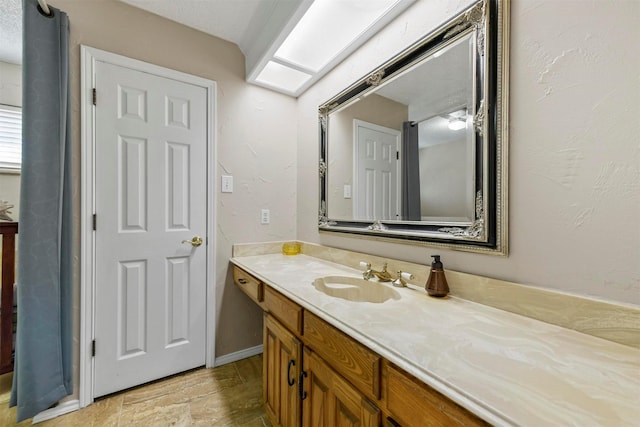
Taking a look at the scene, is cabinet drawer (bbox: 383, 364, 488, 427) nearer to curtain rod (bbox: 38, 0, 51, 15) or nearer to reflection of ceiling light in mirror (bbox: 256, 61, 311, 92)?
reflection of ceiling light in mirror (bbox: 256, 61, 311, 92)

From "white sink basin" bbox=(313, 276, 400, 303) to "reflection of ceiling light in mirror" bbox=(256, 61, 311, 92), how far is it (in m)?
1.44

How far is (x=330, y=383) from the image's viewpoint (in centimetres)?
86

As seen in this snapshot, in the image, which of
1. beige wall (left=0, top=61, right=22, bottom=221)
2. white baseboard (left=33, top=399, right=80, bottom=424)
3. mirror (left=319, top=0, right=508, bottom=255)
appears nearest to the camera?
mirror (left=319, top=0, right=508, bottom=255)

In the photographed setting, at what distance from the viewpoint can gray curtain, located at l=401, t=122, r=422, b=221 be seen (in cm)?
125

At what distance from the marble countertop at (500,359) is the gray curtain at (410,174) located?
440 mm

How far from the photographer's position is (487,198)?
94 cm

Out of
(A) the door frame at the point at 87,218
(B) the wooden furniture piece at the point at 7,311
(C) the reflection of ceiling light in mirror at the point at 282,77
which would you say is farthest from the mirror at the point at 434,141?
(B) the wooden furniture piece at the point at 7,311

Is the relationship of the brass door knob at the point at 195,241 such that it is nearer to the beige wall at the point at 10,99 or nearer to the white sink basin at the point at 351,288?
the white sink basin at the point at 351,288

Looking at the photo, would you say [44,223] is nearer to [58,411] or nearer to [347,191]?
[58,411]

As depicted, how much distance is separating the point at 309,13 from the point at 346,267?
4.64ft

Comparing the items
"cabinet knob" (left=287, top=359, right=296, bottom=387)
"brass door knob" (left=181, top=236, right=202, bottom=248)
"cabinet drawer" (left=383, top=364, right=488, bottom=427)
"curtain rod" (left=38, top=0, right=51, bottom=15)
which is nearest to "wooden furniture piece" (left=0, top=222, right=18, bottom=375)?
"brass door knob" (left=181, top=236, right=202, bottom=248)

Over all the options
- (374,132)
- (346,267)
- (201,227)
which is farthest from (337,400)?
(201,227)

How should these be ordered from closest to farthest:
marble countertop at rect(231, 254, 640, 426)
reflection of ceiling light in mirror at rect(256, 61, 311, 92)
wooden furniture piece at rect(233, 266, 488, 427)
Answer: marble countertop at rect(231, 254, 640, 426) → wooden furniture piece at rect(233, 266, 488, 427) → reflection of ceiling light in mirror at rect(256, 61, 311, 92)

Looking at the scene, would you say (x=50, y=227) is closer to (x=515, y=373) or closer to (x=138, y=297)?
(x=138, y=297)
